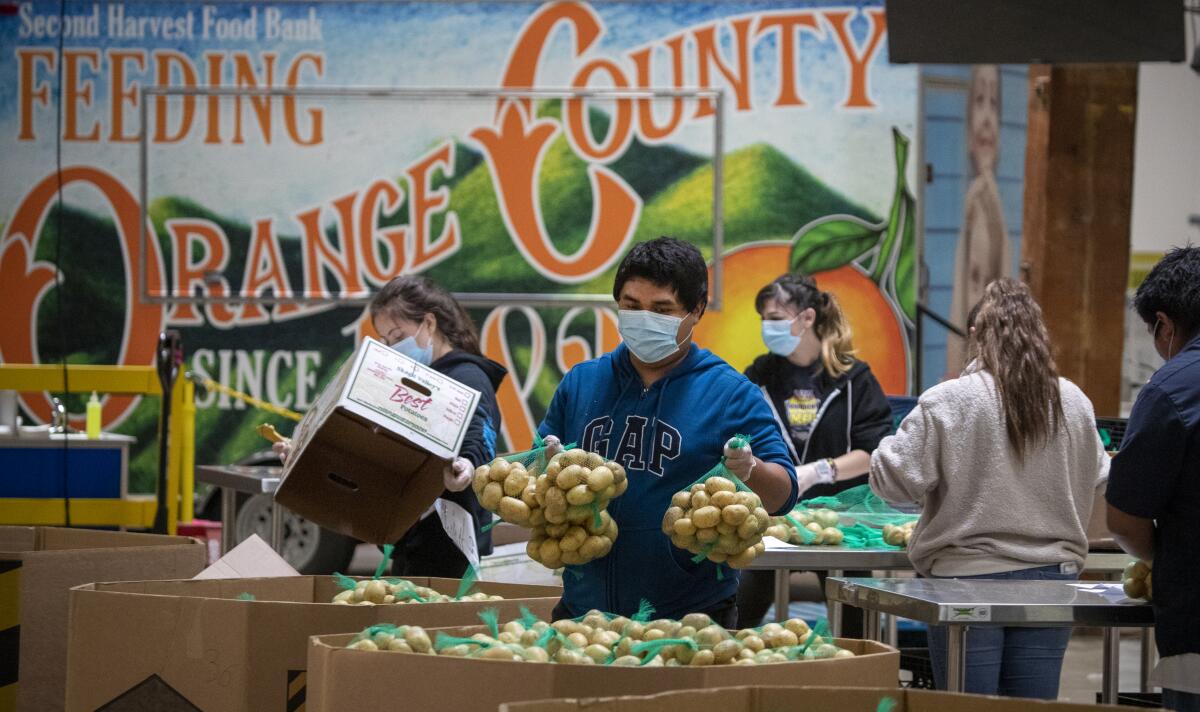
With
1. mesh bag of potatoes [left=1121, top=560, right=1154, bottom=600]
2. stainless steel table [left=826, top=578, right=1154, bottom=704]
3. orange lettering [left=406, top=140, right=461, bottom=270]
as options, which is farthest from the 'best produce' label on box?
orange lettering [left=406, top=140, right=461, bottom=270]

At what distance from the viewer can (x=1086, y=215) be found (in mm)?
7688

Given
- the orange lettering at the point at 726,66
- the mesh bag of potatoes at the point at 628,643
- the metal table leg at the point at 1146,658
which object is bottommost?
the metal table leg at the point at 1146,658

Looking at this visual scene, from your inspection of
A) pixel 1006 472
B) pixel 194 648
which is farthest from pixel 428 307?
pixel 194 648

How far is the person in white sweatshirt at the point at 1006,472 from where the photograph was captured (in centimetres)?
402

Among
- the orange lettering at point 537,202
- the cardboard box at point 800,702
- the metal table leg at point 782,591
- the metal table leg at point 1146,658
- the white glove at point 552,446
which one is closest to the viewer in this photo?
the cardboard box at point 800,702

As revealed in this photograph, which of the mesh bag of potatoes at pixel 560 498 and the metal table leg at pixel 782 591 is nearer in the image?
the mesh bag of potatoes at pixel 560 498

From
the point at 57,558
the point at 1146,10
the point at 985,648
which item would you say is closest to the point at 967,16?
the point at 1146,10

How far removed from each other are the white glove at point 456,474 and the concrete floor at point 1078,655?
4.98 feet

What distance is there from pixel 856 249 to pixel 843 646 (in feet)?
17.1

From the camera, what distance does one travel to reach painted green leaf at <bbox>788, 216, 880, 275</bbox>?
783cm

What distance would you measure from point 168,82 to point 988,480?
545cm

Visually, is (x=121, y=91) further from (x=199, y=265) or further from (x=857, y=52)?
(x=857, y=52)

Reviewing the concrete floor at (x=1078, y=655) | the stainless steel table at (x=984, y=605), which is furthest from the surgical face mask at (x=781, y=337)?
the stainless steel table at (x=984, y=605)

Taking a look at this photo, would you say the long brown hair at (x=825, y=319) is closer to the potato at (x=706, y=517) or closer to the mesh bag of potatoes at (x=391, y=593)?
the mesh bag of potatoes at (x=391, y=593)
